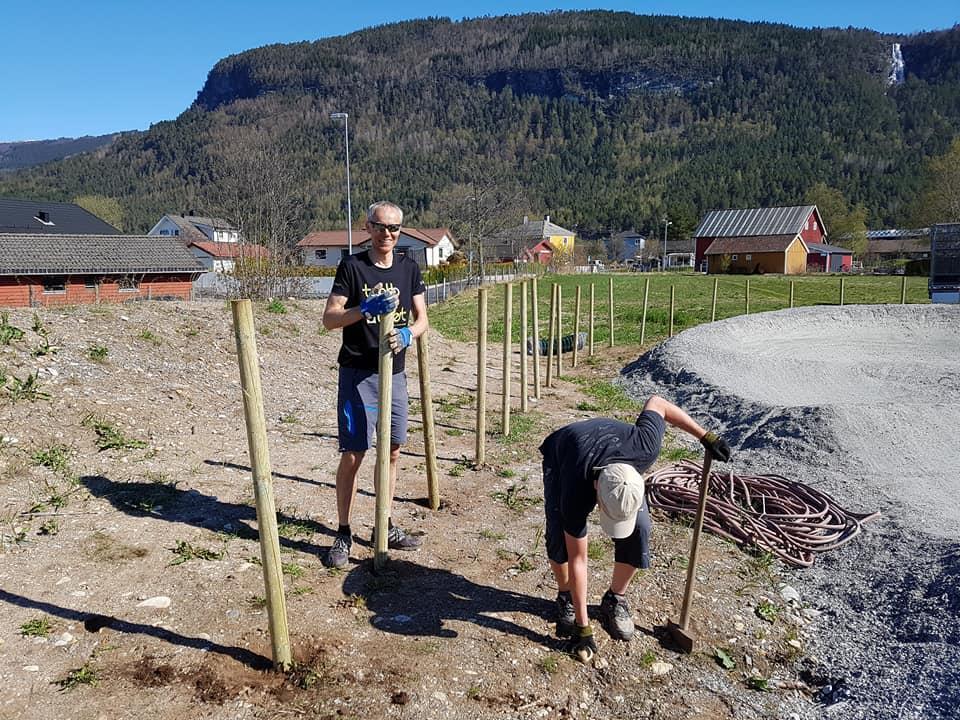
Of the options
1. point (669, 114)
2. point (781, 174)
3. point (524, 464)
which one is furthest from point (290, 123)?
point (524, 464)

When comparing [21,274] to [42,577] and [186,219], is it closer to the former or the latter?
[42,577]

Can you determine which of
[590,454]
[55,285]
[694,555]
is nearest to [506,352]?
[694,555]

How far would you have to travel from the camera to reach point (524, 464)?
6.88 metres

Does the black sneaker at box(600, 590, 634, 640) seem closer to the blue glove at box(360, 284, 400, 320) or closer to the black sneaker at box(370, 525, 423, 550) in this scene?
the black sneaker at box(370, 525, 423, 550)

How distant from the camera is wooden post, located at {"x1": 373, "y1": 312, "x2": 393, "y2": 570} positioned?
400 cm

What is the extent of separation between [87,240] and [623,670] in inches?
1337

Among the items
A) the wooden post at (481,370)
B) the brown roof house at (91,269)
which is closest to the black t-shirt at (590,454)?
the wooden post at (481,370)

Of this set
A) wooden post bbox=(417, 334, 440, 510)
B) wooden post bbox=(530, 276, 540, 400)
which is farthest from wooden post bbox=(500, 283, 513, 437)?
wooden post bbox=(417, 334, 440, 510)

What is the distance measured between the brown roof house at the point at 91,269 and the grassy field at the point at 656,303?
1313 cm

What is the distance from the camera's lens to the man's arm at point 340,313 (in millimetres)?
4086

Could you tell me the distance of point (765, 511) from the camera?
559 cm

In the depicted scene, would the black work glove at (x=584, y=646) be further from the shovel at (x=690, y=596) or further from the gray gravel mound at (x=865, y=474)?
the gray gravel mound at (x=865, y=474)

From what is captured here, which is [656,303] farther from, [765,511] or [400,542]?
[400,542]

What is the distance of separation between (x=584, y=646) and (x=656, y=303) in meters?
24.8
